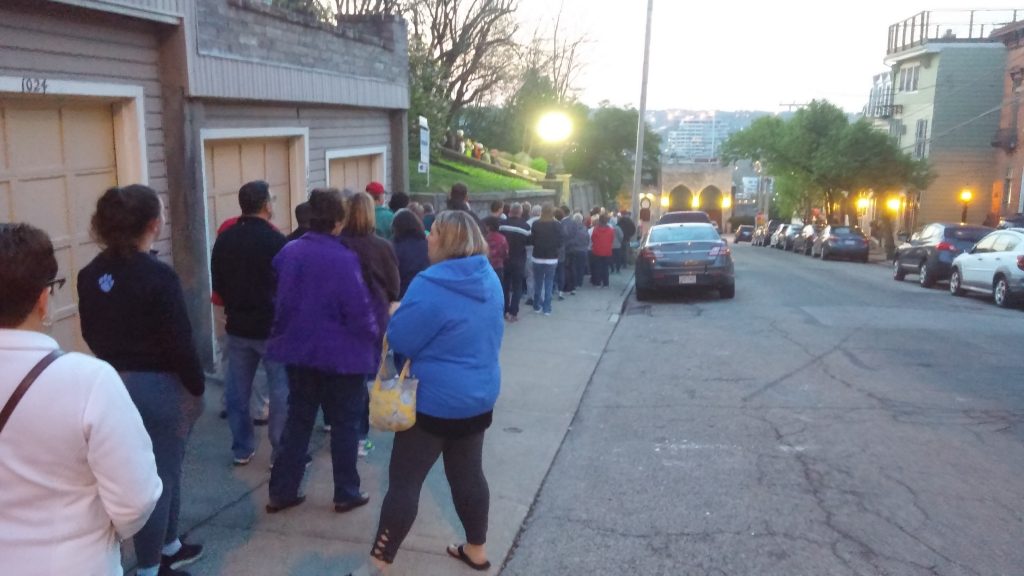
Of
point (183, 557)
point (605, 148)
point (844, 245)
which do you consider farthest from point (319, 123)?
point (605, 148)

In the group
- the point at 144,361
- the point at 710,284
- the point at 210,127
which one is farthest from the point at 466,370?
the point at 710,284

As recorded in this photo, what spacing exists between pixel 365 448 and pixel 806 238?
37.4 metres

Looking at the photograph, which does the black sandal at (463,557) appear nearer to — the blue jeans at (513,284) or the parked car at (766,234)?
the blue jeans at (513,284)

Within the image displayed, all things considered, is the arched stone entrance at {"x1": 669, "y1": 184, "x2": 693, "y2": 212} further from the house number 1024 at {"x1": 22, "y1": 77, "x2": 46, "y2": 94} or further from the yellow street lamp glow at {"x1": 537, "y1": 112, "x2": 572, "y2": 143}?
the house number 1024 at {"x1": 22, "y1": 77, "x2": 46, "y2": 94}

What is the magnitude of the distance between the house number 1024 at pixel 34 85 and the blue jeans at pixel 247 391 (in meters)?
2.18

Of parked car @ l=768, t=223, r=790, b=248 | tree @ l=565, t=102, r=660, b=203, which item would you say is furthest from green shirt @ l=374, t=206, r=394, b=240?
parked car @ l=768, t=223, r=790, b=248

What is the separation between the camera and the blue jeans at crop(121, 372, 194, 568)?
371 centimetres

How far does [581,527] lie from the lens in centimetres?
518

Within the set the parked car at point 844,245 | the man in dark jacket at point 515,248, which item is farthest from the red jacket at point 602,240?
the parked car at point 844,245

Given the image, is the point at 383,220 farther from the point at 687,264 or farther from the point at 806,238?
the point at 806,238

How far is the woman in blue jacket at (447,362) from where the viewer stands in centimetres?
395

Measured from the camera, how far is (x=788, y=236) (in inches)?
1813

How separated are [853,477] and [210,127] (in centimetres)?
615

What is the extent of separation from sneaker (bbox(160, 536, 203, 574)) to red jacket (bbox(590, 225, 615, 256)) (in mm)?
13626
